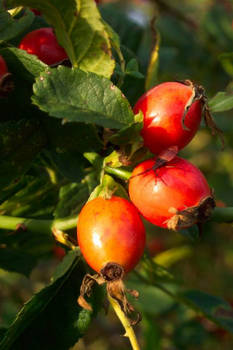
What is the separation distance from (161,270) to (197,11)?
2763mm

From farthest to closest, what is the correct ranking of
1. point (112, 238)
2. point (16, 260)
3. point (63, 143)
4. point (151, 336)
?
1. point (151, 336)
2. point (16, 260)
3. point (63, 143)
4. point (112, 238)

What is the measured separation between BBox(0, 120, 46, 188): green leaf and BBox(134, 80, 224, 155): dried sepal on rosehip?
0.23 metres

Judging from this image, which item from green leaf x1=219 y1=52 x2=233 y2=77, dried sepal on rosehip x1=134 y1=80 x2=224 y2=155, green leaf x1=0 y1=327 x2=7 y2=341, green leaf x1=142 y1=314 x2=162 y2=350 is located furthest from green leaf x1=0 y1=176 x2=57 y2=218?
green leaf x1=142 y1=314 x2=162 y2=350

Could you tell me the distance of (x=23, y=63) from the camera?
1.02 metres

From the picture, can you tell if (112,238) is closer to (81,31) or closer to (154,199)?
(154,199)

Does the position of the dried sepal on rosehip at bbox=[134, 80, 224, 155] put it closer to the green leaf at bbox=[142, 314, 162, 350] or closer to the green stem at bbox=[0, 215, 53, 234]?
the green stem at bbox=[0, 215, 53, 234]

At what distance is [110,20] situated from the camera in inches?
75.6

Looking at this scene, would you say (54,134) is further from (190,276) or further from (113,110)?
(190,276)

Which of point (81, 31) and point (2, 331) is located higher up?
point (81, 31)

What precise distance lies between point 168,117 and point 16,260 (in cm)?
74

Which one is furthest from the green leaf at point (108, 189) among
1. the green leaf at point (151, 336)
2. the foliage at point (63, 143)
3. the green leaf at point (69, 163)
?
the green leaf at point (151, 336)

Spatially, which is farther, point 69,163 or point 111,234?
point 69,163

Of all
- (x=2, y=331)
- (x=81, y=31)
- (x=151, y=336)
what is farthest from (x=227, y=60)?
(x=151, y=336)

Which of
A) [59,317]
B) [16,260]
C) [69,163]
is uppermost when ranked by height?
[69,163]
